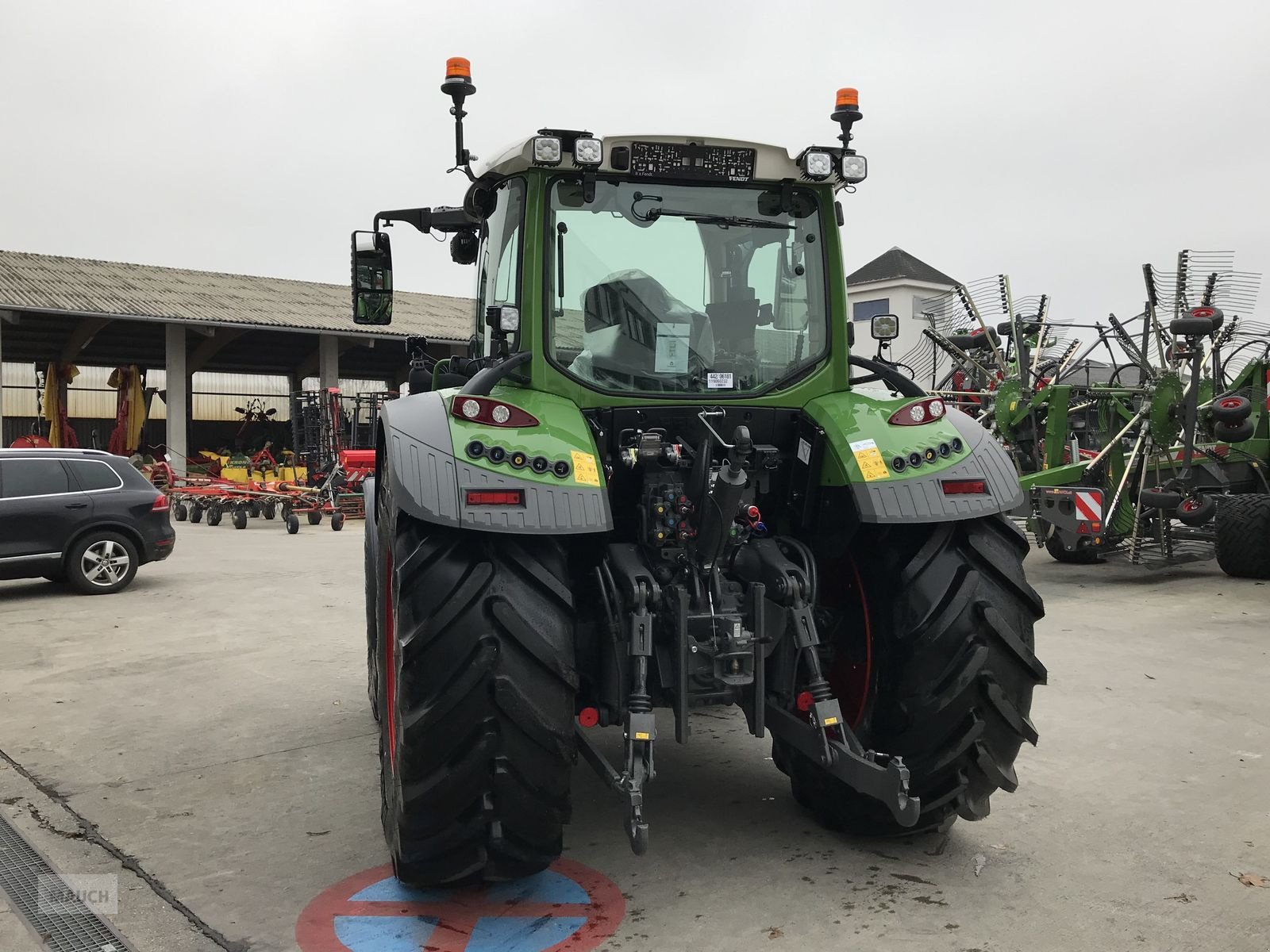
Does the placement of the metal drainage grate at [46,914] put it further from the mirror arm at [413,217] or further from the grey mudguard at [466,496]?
the mirror arm at [413,217]

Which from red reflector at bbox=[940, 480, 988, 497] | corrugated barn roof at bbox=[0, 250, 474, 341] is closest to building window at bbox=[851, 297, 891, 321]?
corrugated barn roof at bbox=[0, 250, 474, 341]

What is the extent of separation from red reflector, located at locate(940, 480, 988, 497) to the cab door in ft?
31.7

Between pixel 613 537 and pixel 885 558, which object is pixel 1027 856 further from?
pixel 613 537

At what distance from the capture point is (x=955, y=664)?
3.55 meters

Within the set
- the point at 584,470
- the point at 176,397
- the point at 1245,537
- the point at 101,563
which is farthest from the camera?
the point at 176,397

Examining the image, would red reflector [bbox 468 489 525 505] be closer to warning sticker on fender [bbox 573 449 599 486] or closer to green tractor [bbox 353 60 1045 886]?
green tractor [bbox 353 60 1045 886]

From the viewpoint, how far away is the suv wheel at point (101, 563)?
1061 cm

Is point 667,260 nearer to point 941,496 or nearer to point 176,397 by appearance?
point 941,496

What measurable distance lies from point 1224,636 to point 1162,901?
529 centimetres

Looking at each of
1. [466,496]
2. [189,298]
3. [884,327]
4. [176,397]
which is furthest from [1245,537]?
[189,298]

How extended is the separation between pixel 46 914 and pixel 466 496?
6.52 feet

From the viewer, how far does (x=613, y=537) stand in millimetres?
3977

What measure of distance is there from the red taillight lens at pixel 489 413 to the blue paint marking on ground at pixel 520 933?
5.17ft

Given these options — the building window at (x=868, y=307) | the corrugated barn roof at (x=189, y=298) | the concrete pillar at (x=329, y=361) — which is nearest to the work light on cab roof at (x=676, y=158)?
the corrugated barn roof at (x=189, y=298)
